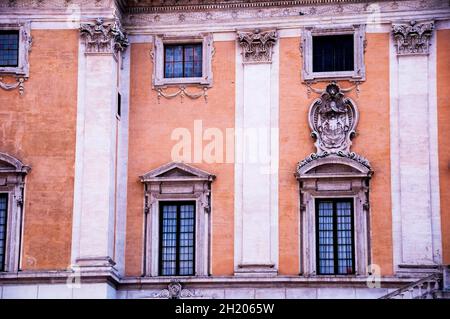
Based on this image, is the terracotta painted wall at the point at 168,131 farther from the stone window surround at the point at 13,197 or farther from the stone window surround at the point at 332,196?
the stone window surround at the point at 13,197

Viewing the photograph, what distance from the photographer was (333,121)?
45.5 meters

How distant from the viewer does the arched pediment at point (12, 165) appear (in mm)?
44750

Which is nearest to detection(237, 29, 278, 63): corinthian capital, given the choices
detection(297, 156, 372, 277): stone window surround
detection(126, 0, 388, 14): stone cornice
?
detection(126, 0, 388, 14): stone cornice

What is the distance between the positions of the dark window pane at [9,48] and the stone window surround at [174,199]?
233 inches

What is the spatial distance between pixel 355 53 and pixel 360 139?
294 cm

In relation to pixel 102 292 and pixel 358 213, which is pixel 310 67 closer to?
pixel 358 213

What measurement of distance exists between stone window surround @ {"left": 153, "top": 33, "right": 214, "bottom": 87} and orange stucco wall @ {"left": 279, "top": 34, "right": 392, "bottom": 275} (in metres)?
2.46

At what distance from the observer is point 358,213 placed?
147ft

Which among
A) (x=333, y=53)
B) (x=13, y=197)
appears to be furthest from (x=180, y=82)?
(x=13, y=197)

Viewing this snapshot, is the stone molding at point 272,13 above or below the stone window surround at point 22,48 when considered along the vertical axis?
above

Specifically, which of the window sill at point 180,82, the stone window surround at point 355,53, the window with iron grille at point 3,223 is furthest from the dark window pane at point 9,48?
the stone window surround at point 355,53

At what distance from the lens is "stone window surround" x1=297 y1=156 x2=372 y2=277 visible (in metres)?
44.5

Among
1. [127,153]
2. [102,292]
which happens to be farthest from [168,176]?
[102,292]
